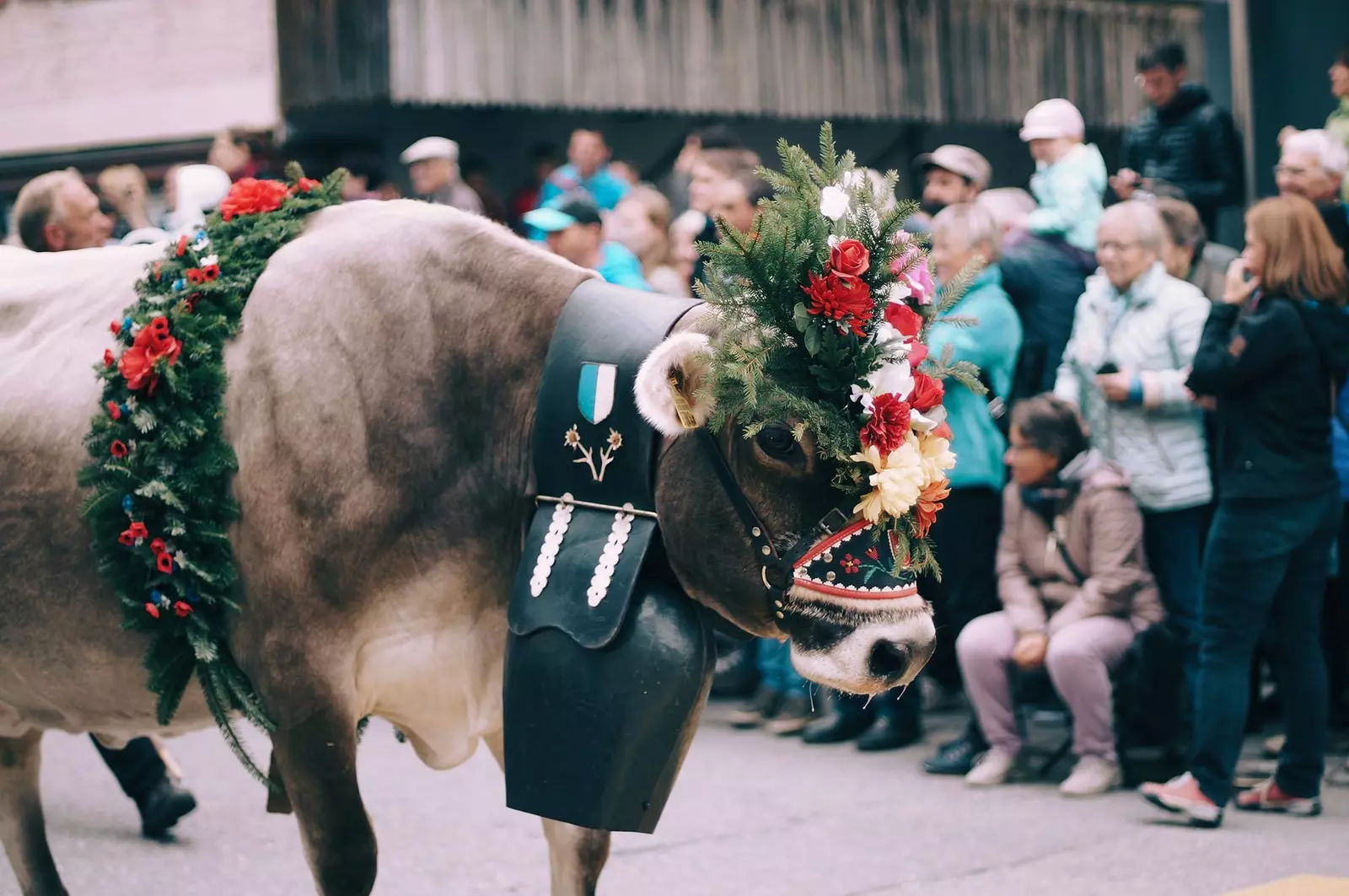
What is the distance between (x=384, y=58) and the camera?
11328 mm

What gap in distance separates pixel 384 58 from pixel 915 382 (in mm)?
8192

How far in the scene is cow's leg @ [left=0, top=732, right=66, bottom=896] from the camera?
16.6ft

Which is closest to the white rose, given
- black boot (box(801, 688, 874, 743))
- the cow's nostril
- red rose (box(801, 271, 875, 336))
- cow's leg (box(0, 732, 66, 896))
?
red rose (box(801, 271, 875, 336))

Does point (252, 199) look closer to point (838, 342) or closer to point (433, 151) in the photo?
→ point (838, 342)

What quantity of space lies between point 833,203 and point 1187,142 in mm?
5757

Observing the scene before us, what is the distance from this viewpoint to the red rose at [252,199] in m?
4.47

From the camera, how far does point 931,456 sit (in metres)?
3.82

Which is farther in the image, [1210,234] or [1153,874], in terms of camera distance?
[1210,234]

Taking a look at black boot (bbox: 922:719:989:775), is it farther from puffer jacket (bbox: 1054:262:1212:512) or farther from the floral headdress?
the floral headdress

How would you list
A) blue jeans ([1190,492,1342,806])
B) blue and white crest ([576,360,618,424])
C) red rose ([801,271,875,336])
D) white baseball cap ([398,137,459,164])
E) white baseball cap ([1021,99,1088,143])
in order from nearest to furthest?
1. red rose ([801,271,875,336])
2. blue and white crest ([576,360,618,424])
3. blue jeans ([1190,492,1342,806])
4. white baseball cap ([1021,99,1088,143])
5. white baseball cap ([398,137,459,164])

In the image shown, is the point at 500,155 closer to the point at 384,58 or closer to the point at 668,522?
the point at 384,58

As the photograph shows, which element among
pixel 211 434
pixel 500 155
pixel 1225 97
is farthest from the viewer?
pixel 500 155

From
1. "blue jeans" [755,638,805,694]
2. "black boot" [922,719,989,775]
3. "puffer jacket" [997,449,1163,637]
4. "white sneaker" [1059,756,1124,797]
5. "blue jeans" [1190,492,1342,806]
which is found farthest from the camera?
"blue jeans" [755,638,805,694]

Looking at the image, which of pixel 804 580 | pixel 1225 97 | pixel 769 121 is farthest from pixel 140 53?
pixel 804 580
